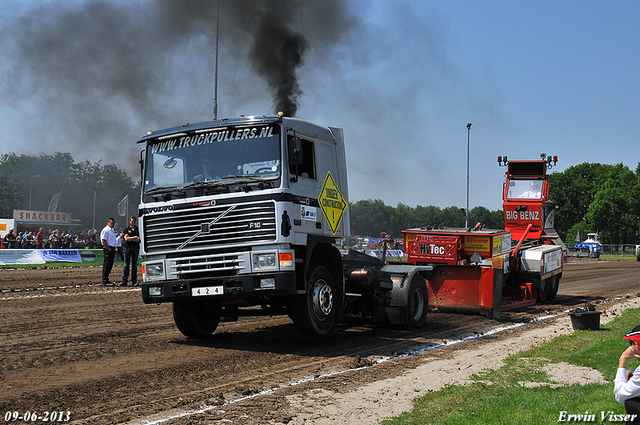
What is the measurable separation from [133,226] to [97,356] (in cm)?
950

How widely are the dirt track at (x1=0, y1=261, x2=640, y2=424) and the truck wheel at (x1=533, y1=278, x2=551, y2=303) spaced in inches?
47.0

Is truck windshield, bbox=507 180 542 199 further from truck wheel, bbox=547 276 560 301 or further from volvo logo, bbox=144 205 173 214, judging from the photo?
volvo logo, bbox=144 205 173 214

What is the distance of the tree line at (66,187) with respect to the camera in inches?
3152

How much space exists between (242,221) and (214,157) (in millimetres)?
1076

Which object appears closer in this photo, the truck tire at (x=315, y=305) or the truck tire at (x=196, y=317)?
the truck tire at (x=315, y=305)

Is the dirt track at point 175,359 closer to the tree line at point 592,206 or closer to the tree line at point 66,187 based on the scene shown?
the tree line at point 592,206

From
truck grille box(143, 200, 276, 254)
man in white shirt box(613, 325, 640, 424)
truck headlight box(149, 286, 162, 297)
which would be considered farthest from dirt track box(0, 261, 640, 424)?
man in white shirt box(613, 325, 640, 424)

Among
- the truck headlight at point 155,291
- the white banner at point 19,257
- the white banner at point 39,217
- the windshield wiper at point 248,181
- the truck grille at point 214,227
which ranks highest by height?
the white banner at point 39,217

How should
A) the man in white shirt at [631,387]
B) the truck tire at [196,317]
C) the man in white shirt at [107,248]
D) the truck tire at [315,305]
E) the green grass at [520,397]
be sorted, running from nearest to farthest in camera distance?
the man in white shirt at [631,387]
the green grass at [520,397]
the truck tire at [315,305]
the truck tire at [196,317]
the man in white shirt at [107,248]

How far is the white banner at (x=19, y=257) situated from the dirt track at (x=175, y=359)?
1367 cm

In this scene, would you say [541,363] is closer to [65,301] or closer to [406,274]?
[406,274]

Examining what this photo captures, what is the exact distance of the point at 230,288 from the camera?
7500 millimetres

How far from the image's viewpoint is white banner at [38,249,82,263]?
26.9m

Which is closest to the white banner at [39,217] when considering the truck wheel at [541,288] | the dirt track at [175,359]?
the dirt track at [175,359]
